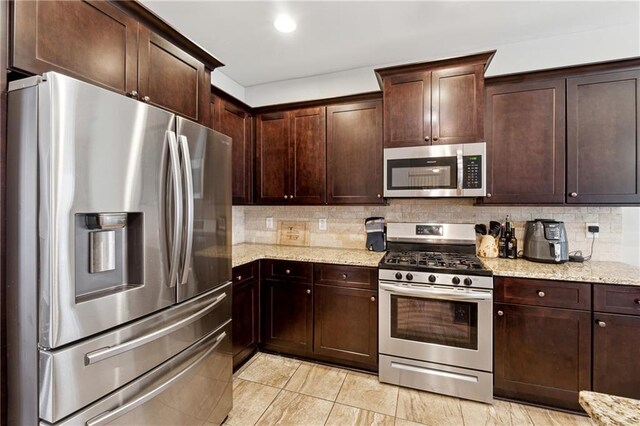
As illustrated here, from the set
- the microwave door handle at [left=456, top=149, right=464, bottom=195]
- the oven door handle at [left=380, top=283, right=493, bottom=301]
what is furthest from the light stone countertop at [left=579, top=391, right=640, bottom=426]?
the microwave door handle at [left=456, top=149, right=464, bottom=195]

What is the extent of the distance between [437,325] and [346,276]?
2.56 feet

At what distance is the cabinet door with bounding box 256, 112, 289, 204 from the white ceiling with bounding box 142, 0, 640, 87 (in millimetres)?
575

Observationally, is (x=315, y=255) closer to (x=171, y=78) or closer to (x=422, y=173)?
(x=422, y=173)

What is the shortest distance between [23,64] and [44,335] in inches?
38.2

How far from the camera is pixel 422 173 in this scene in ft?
7.89

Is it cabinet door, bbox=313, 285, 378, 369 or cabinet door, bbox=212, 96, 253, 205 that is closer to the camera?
cabinet door, bbox=313, 285, 378, 369

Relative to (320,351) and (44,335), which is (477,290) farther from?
(44,335)

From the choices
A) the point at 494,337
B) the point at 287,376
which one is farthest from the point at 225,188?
the point at 494,337

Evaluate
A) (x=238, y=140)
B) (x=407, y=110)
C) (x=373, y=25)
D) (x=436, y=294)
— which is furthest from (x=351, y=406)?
(x=373, y=25)

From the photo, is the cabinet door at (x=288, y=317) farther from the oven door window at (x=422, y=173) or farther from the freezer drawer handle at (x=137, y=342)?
the oven door window at (x=422, y=173)

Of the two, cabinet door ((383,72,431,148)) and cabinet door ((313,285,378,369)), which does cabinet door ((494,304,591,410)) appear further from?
cabinet door ((383,72,431,148))

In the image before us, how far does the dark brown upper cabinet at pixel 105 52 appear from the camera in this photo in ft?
3.46

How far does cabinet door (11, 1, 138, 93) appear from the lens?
1.04 meters

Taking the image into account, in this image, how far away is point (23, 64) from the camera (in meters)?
1.03
